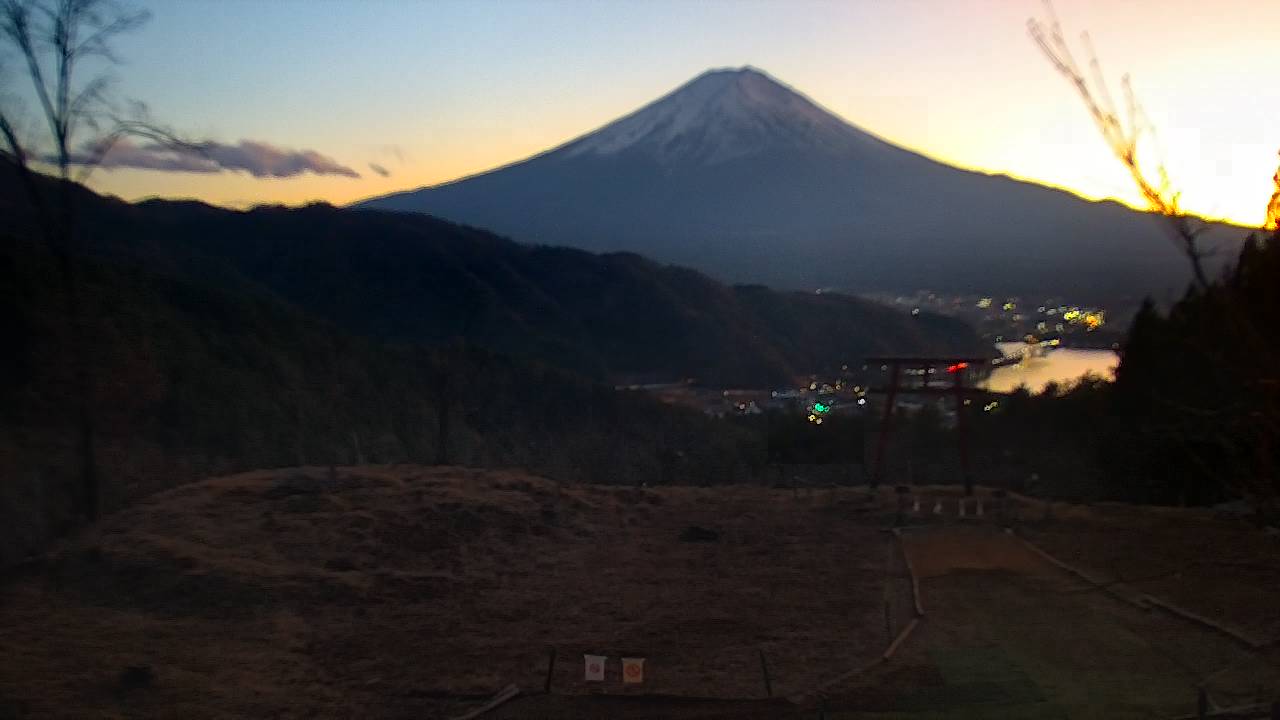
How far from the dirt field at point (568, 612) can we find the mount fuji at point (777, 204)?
45.6m

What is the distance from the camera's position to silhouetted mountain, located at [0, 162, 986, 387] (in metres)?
45.9

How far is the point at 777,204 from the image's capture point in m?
106

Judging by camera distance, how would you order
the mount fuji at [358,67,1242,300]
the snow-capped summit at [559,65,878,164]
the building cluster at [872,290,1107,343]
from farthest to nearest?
the snow-capped summit at [559,65,878,164] < the mount fuji at [358,67,1242,300] < the building cluster at [872,290,1107,343]

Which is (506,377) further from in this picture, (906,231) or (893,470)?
(906,231)

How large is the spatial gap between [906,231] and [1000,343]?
51378 millimetres

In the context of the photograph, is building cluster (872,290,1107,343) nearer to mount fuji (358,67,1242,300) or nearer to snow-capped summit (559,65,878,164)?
mount fuji (358,67,1242,300)

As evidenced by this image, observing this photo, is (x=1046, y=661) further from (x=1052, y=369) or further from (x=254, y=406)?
(x=1052, y=369)

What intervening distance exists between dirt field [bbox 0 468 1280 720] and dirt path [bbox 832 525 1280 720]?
33mm

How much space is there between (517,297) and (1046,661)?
45.1m

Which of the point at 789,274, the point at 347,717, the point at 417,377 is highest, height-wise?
the point at 789,274

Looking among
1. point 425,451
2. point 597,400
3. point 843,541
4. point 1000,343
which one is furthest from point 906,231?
point 843,541

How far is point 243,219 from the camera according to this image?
5884cm

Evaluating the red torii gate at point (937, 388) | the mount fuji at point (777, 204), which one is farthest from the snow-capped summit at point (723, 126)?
the red torii gate at point (937, 388)

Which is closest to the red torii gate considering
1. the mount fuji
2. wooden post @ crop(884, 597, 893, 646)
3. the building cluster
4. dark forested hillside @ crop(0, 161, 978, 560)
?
dark forested hillside @ crop(0, 161, 978, 560)
